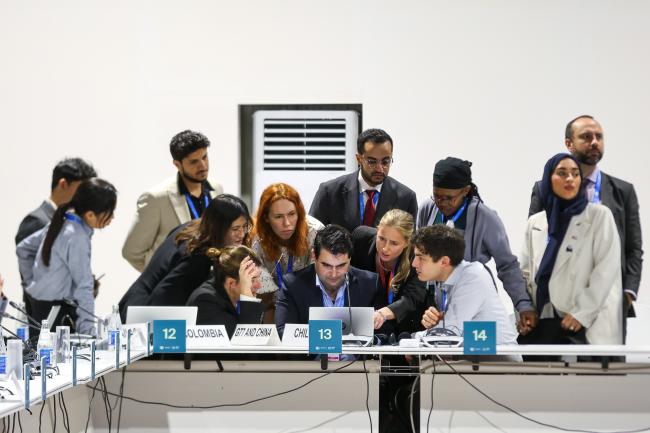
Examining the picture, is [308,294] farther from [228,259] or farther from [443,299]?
[443,299]

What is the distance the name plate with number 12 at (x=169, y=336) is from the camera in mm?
4562

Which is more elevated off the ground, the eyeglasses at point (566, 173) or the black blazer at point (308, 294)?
the eyeglasses at point (566, 173)

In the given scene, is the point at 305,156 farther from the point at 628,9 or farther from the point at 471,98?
the point at 628,9

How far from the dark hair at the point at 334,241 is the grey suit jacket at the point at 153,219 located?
68 centimetres

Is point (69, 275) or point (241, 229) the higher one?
point (241, 229)

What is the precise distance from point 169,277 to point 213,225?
0.38 meters

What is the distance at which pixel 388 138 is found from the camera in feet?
17.6

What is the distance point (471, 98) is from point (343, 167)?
33.6 inches

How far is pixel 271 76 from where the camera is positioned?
5.51 m

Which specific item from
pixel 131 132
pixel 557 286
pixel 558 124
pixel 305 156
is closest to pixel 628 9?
pixel 558 124

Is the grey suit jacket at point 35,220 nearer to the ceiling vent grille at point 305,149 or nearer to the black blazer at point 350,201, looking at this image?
the ceiling vent grille at point 305,149

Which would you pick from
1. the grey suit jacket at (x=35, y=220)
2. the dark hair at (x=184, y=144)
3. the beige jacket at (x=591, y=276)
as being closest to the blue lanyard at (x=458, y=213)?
the beige jacket at (x=591, y=276)

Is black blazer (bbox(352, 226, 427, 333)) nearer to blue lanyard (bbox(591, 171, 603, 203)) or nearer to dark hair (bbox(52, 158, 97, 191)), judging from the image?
blue lanyard (bbox(591, 171, 603, 203))

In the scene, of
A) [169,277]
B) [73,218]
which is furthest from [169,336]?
[73,218]
